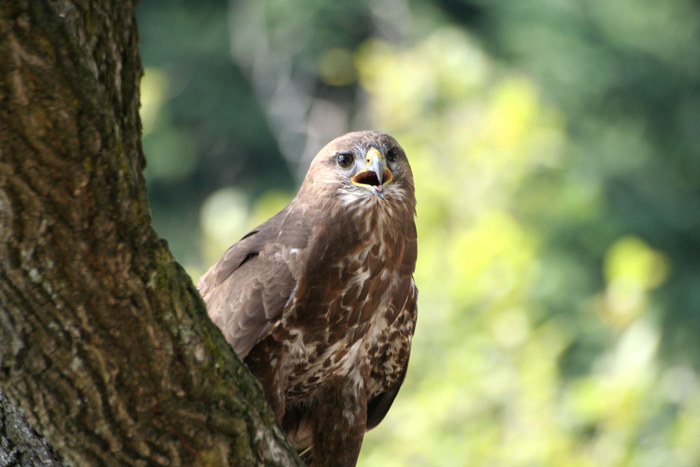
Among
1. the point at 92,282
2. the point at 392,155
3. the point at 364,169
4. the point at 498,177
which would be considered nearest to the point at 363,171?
→ the point at 364,169

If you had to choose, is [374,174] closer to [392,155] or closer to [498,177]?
[392,155]

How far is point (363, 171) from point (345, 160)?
105 mm

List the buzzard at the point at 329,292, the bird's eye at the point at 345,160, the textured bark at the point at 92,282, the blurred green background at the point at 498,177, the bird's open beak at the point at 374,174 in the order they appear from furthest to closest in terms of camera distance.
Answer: the blurred green background at the point at 498,177, the bird's eye at the point at 345,160, the bird's open beak at the point at 374,174, the buzzard at the point at 329,292, the textured bark at the point at 92,282

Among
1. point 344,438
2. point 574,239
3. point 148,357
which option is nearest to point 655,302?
point 574,239

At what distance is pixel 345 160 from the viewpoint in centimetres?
312

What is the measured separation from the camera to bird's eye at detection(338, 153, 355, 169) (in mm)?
3105

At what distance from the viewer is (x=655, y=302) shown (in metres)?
14.2

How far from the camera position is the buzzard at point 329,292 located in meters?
2.88

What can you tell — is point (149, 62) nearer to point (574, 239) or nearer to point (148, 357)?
point (574, 239)

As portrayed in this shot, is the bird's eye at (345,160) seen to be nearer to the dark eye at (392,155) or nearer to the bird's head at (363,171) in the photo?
the bird's head at (363,171)

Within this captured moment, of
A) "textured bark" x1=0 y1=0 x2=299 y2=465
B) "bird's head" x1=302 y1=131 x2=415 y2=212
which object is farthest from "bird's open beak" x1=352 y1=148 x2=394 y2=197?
"textured bark" x1=0 y1=0 x2=299 y2=465

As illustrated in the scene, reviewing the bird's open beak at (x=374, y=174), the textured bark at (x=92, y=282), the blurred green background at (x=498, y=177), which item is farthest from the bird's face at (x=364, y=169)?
the blurred green background at (x=498, y=177)

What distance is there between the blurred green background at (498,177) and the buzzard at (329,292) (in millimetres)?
2172

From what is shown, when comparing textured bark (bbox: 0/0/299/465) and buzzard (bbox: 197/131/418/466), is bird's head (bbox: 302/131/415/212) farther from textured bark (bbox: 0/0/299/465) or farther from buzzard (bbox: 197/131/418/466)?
textured bark (bbox: 0/0/299/465)
